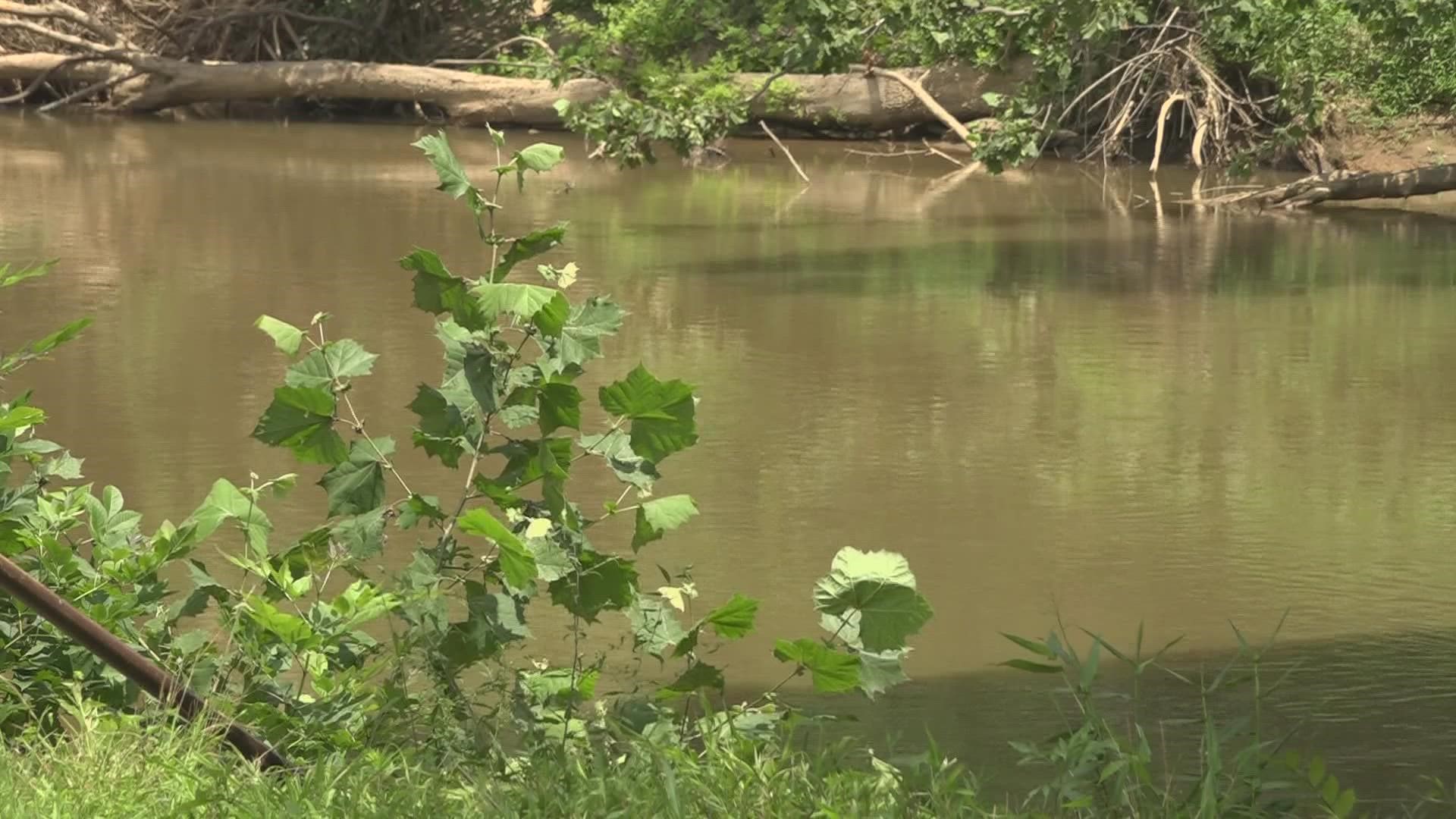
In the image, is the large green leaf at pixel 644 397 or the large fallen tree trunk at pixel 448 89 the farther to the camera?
the large fallen tree trunk at pixel 448 89

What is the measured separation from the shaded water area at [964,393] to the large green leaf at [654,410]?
4.17 feet

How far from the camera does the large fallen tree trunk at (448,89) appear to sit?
77.8 ft

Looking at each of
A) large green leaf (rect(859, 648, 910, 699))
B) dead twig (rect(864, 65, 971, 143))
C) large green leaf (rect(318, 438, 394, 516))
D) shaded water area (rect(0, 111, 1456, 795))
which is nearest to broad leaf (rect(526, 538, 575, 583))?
large green leaf (rect(318, 438, 394, 516))

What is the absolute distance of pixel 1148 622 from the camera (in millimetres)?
6512

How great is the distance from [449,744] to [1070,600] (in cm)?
286

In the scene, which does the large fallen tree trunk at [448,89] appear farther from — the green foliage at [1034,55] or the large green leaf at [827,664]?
the large green leaf at [827,664]

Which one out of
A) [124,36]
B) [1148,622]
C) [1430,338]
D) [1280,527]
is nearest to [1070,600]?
[1148,622]

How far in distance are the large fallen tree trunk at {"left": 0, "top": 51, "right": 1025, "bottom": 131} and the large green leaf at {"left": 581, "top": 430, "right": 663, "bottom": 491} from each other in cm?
1810

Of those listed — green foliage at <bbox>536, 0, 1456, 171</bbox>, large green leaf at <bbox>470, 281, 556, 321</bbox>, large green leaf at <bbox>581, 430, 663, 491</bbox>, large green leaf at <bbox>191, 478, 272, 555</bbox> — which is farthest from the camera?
green foliage at <bbox>536, 0, 1456, 171</bbox>

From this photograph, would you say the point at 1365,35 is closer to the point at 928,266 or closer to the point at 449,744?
the point at 928,266

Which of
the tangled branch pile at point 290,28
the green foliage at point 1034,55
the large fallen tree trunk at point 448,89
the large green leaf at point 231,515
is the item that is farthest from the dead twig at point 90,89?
the large green leaf at point 231,515

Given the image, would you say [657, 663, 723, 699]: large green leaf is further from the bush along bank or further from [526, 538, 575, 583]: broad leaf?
the bush along bank

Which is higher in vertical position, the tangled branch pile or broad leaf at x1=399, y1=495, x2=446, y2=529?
the tangled branch pile

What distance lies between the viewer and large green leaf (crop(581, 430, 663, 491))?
460 centimetres
